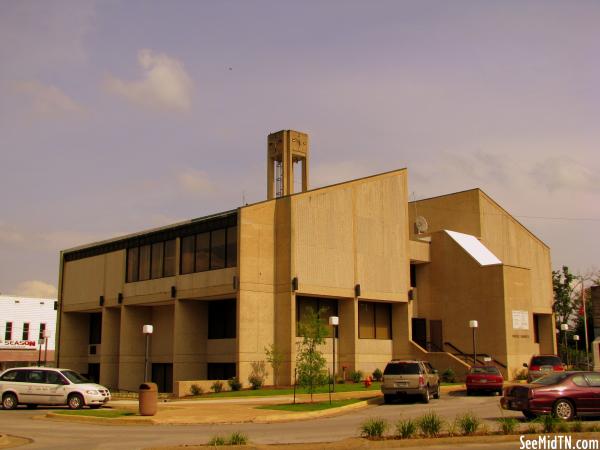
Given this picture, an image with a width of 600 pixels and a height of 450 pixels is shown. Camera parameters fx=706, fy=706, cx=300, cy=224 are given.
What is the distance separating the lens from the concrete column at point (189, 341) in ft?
133

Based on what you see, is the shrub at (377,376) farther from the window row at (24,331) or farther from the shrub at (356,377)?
the window row at (24,331)

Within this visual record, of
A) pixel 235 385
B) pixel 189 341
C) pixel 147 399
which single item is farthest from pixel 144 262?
pixel 147 399

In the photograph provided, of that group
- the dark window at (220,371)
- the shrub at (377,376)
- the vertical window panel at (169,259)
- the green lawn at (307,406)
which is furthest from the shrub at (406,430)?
the vertical window panel at (169,259)

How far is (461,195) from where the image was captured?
52.2 meters

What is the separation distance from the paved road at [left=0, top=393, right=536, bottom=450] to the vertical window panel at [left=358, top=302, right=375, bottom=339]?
53.8 feet

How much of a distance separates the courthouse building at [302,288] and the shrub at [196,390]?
8.11 feet

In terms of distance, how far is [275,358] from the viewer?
37000mm

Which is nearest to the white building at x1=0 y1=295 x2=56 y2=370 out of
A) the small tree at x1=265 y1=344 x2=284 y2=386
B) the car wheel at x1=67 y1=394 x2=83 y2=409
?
the small tree at x1=265 y1=344 x2=284 y2=386

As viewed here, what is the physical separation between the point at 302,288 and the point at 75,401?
569 inches

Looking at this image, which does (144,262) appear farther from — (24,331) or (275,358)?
(24,331)

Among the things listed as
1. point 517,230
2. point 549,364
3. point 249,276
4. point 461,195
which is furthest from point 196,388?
point 517,230

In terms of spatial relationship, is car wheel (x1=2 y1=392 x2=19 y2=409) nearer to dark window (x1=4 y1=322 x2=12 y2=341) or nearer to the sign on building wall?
the sign on building wall

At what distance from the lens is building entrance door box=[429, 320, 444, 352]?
47.1 meters

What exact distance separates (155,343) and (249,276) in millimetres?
11481
